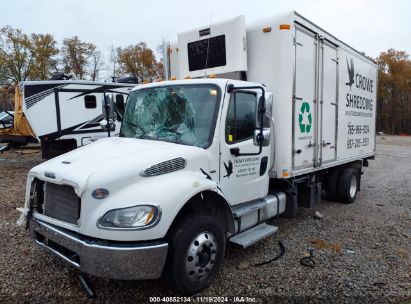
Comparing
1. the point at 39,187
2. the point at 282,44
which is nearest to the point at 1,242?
the point at 39,187

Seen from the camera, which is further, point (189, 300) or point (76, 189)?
point (189, 300)

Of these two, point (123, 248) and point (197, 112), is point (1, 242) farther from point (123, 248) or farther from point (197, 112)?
point (197, 112)

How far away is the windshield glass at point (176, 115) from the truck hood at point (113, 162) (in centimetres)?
17

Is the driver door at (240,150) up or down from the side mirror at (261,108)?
down

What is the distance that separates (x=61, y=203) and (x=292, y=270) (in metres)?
2.90

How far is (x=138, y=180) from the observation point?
11.5 ft

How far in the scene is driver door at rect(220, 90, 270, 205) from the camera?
4.37 meters

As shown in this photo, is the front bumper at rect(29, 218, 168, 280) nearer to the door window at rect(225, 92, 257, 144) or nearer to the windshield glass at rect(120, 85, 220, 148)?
the windshield glass at rect(120, 85, 220, 148)

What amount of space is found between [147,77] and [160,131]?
4232 centimetres

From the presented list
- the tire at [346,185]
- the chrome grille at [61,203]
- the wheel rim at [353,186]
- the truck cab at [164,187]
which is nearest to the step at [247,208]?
the truck cab at [164,187]

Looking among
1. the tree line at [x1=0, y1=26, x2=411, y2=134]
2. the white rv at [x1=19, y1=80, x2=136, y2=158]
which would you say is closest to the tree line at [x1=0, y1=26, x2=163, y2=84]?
the tree line at [x1=0, y1=26, x2=411, y2=134]

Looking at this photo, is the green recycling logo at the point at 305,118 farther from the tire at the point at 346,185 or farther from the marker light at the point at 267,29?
the tire at the point at 346,185

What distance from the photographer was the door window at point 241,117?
4398mm

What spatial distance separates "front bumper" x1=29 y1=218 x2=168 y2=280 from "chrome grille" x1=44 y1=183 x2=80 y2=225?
18 cm
